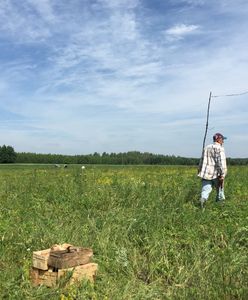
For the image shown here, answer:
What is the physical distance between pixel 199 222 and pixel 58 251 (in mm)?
3282

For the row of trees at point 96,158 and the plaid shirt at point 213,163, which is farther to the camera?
the row of trees at point 96,158

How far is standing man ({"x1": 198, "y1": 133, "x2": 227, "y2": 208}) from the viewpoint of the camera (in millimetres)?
10508

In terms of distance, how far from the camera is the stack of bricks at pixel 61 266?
495 cm

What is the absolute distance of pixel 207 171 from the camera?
10.5 meters

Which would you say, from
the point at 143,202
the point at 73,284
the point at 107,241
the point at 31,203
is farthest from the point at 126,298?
the point at 31,203

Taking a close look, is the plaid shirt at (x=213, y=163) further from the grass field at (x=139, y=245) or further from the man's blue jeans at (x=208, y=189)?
the grass field at (x=139, y=245)

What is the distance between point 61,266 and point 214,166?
638 cm

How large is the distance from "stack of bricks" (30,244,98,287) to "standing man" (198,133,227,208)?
569cm

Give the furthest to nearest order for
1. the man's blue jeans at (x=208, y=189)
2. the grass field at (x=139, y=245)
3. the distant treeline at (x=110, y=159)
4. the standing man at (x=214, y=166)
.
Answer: the distant treeline at (x=110, y=159), the standing man at (x=214, y=166), the man's blue jeans at (x=208, y=189), the grass field at (x=139, y=245)

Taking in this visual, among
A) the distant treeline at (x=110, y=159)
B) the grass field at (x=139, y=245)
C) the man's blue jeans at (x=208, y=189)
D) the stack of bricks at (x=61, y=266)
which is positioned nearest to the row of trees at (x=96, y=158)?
the distant treeline at (x=110, y=159)

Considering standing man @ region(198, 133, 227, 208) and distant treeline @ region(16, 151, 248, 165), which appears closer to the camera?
standing man @ region(198, 133, 227, 208)

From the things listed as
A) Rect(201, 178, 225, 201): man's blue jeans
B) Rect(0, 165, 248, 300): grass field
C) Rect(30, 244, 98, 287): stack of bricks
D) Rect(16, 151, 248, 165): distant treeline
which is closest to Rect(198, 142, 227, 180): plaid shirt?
Rect(201, 178, 225, 201): man's blue jeans

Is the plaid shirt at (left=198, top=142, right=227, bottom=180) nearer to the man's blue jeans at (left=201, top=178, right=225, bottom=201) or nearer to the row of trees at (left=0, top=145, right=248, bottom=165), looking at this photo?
the man's blue jeans at (left=201, top=178, right=225, bottom=201)

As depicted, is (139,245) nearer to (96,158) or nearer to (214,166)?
(214,166)
